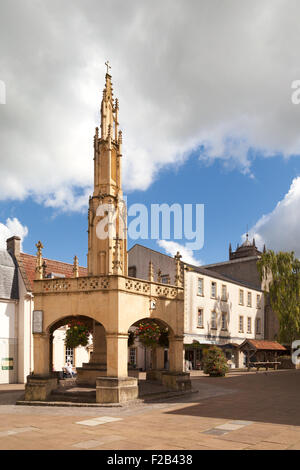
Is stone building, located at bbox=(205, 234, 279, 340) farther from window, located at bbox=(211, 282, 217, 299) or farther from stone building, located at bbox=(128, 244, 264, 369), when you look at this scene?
window, located at bbox=(211, 282, 217, 299)

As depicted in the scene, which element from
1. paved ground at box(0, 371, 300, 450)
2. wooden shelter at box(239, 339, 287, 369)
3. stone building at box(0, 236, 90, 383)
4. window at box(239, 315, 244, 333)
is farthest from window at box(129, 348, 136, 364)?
paved ground at box(0, 371, 300, 450)

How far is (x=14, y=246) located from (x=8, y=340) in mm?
7001

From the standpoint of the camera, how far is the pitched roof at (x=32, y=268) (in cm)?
3197

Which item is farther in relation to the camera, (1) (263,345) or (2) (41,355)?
(1) (263,345)

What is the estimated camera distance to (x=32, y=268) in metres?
34.0

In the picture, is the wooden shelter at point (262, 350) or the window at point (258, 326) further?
the window at point (258, 326)

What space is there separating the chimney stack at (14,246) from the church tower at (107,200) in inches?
562

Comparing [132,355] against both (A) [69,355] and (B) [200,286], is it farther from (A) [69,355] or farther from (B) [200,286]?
(A) [69,355]

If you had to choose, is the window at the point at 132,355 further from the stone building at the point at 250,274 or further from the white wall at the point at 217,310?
the stone building at the point at 250,274

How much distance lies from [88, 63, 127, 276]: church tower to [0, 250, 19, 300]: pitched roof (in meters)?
12.5

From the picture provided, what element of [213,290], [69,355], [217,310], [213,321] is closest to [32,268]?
[69,355]

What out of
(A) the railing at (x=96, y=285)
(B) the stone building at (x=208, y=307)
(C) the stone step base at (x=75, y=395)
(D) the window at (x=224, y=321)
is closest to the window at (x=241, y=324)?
(B) the stone building at (x=208, y=307)
